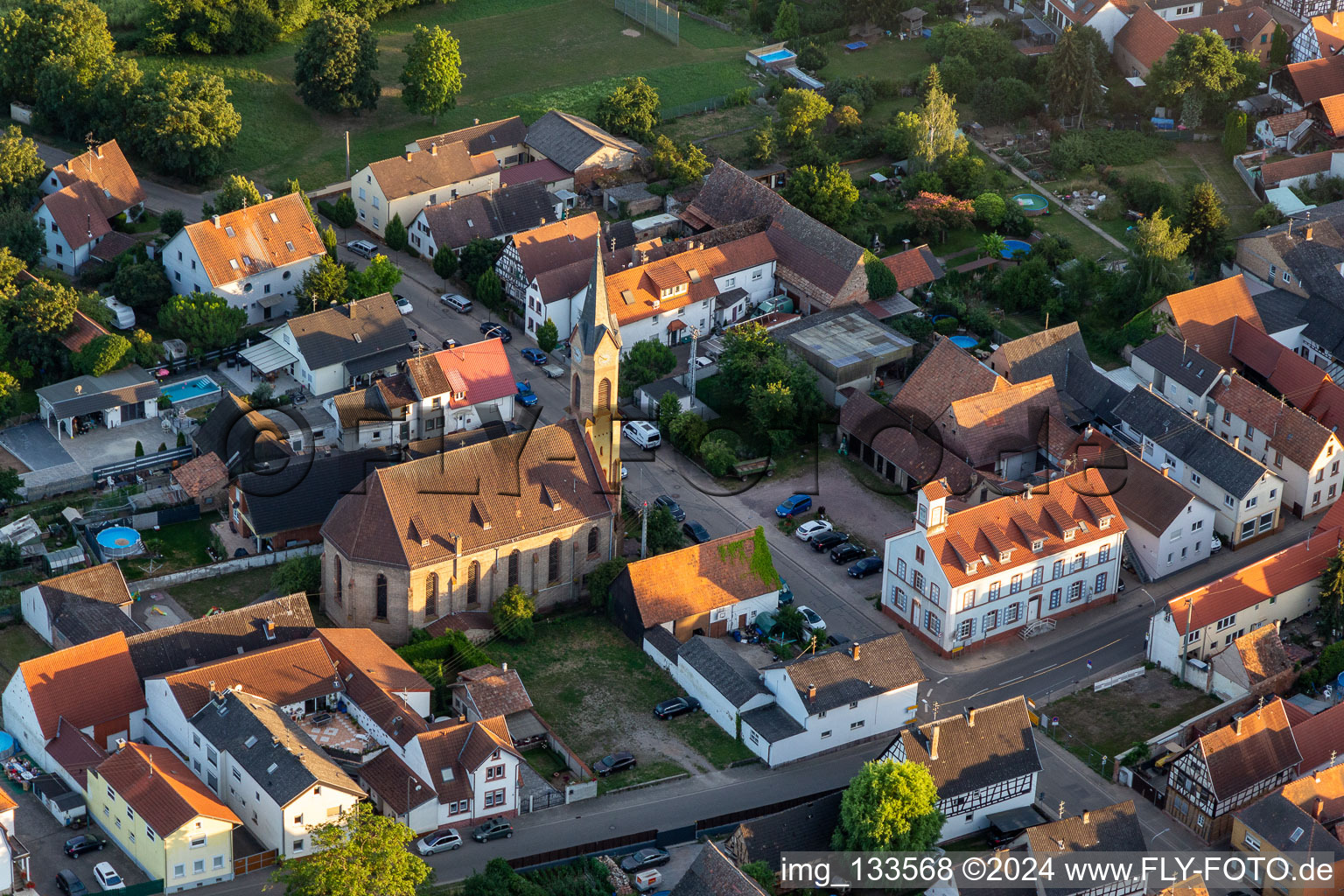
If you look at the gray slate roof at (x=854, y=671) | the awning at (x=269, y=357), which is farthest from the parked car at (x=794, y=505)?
the awning at (x=269, y=357)

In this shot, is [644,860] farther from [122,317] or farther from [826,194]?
[826,194]

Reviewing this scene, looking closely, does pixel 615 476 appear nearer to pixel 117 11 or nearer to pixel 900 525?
pixel 900 525

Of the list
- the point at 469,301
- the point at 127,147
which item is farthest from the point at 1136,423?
the point at 127,147

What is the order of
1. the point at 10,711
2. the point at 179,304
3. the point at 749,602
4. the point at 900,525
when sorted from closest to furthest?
the point at 10,711, the point at 749,602, the point at 900,525, the point at 179,304

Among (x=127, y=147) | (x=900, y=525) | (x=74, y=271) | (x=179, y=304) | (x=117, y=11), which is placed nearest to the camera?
(x=900, y=525)

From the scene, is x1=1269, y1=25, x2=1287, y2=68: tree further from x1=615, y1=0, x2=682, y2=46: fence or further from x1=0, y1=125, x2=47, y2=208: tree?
x1=0, y1=125, x2=47, y2=208: tree

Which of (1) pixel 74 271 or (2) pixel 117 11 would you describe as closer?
(1) pixel 74 271

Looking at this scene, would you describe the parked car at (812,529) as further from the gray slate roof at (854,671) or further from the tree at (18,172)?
the tree at (18,172)

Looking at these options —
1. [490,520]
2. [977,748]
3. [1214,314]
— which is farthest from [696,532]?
[1214,314]
